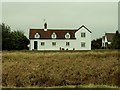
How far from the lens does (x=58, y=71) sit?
1708cm

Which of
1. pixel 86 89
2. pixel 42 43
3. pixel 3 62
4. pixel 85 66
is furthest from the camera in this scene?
pixel 42 43

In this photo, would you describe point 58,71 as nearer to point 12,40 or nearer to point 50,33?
point 12,40

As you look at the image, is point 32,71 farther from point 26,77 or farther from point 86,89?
point 86,89

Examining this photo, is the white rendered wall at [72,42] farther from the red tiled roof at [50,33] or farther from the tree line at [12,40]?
the tree line at [12,40]

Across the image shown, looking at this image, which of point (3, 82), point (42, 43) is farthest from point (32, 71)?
point (42, 43)

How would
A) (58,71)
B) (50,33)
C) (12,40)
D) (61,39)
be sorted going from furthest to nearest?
(50,33), (61,39), (12,40), (58,71)

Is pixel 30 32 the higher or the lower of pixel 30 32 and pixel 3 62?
the higher

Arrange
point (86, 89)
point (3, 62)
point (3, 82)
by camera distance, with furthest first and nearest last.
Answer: point (3, 62)
point (3, 82)
point (86, 89)

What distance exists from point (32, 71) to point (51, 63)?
218 cm

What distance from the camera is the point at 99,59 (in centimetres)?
2014

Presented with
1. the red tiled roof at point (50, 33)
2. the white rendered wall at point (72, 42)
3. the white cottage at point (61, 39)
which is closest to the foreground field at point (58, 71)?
the white rendered wall at point (72, 42)

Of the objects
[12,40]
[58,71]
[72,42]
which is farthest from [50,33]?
[58,71]

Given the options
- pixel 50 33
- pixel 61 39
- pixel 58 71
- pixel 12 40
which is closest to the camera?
pixel 58 71

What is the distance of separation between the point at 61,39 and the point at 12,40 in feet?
39.4
